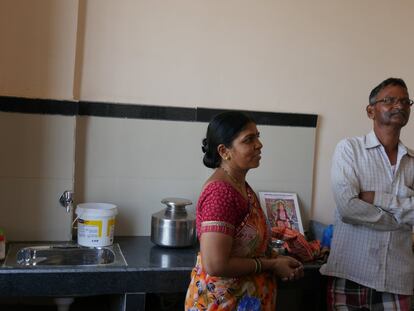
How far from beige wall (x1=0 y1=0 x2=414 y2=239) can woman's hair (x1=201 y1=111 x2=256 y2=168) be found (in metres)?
0.86

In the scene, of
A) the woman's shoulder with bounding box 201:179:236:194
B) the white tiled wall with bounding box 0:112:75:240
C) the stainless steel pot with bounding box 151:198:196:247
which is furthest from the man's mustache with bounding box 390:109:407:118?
the white tiled wall with bounding box 0:112:75:240

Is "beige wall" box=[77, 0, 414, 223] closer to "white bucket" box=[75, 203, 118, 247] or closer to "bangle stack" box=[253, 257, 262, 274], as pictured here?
"white bucket" box=[75, 203, 118, 247]

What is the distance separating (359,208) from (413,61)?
117 cm

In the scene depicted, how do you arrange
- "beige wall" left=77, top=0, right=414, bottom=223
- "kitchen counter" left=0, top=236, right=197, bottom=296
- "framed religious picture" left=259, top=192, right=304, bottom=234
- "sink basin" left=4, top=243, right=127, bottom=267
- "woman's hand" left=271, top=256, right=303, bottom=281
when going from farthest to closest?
"framed religious picture" left=259, top=192, right=304, bottom=234
"beige wall" left=77, top=0, right=414, bottom=223
"sink basin" left=4, top=243, right=127, bottom=267
"kitchen counter" left=0, top=236, right=197, bottom=296
"woman's hand" left=271, top=256, right=303, bottom=281

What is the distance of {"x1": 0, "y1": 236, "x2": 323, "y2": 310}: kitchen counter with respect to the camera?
1519mm

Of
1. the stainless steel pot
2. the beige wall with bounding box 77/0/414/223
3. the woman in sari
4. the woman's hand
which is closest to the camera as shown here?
the woman in sari

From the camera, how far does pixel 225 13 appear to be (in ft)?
6.89

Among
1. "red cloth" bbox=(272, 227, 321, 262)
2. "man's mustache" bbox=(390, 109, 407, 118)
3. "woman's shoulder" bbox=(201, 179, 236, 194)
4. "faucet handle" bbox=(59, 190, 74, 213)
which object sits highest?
"man's mustache" bbox=(390, 109, 407, 118)

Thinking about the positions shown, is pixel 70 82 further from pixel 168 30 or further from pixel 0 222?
pixel 0 222

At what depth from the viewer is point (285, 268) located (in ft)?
4.10

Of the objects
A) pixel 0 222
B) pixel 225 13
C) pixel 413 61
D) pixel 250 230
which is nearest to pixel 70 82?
pixel 0 222

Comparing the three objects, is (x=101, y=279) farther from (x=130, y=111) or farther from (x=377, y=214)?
(x=377, y=214)

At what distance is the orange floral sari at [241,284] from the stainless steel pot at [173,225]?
0.66 m

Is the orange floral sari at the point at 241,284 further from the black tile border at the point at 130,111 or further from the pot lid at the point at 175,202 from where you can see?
the black tile border at the point at 130,111
